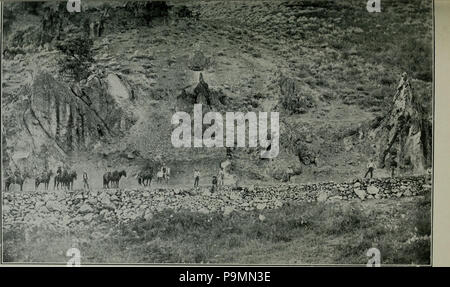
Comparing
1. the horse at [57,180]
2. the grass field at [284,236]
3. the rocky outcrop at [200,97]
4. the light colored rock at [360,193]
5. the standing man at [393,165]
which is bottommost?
the grass field at [284,236]

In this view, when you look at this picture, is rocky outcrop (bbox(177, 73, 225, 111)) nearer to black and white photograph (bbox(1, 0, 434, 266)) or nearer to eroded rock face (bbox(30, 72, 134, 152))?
black and white photograph (bbox(1, 0, 434, 266))

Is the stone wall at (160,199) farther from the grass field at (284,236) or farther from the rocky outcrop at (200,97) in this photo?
the rocky outcrop at (200,97)

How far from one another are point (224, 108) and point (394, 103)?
1280 mm

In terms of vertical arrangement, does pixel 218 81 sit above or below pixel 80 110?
above

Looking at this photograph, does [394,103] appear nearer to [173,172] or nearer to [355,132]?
[355,132]

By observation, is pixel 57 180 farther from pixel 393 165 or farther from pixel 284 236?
pixel 393 165

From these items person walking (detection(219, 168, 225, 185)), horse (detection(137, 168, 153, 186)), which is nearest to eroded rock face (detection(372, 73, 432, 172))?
person walking (detection(219, 168, 225, 185))

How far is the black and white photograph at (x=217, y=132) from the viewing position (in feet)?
15.9

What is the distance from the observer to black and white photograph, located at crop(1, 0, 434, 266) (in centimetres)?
483

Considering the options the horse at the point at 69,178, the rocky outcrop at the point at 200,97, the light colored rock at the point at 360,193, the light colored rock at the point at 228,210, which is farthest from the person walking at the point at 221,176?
the horse at the point at 69,178

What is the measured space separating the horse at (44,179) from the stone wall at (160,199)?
61mm

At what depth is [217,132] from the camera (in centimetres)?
488

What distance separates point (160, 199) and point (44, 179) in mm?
910

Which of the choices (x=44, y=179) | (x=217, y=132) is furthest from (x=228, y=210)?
(x=44, y=179)
